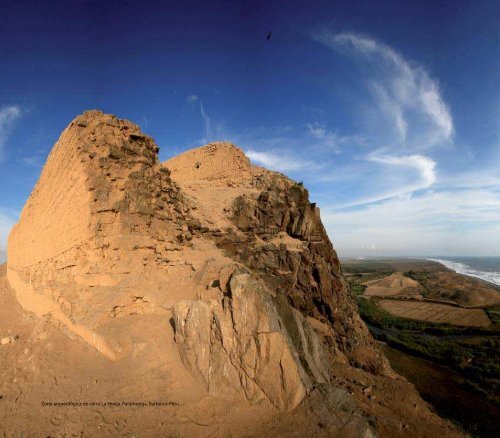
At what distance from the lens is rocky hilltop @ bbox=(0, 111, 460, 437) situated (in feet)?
15.3

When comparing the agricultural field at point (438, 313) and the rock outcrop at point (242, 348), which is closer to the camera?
the rock outcrop at point (242, 348)

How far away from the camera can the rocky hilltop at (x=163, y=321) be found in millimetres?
4672

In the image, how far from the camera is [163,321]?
20.0ft

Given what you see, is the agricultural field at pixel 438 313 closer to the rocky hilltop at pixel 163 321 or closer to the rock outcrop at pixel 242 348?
the rocky hilltop at pixel 163 321

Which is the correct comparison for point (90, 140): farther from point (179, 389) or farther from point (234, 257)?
point (179, 389)

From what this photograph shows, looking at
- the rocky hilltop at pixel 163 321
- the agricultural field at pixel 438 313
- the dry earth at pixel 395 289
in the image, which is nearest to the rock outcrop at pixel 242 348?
the rocky hilltop at pixel 163 321

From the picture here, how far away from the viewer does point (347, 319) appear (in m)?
12.0

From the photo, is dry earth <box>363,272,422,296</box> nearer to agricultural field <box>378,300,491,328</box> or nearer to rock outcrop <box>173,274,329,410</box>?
agricultural field <box>378,300,491,328</box>

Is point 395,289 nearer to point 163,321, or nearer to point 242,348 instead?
point 242,348

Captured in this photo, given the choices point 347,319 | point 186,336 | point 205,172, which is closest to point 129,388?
point 186,336

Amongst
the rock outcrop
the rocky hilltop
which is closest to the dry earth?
the rocky hilltop

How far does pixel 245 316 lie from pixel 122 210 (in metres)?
4.39

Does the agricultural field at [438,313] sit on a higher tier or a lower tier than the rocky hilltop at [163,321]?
lower

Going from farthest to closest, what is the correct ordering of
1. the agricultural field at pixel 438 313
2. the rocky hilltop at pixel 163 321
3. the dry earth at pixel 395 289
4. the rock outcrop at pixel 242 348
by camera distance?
the dry earth at pixel 395 289 < the agricultural field at pixel 438 313 < the rock outcrop at pixel 242 348 < the rocky hilltop at pixel 163 321
